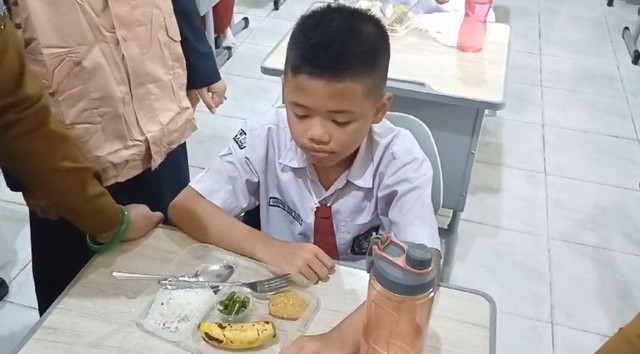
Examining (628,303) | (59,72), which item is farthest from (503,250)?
(59,72)

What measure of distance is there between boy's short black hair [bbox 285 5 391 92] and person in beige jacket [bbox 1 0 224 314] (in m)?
0.30

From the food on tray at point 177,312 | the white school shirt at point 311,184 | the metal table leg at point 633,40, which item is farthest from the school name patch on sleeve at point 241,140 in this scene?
the metal table leg at point 633,40

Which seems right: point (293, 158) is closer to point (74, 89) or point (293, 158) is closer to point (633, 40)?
point (74, 89)

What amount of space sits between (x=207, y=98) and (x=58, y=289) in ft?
1.80

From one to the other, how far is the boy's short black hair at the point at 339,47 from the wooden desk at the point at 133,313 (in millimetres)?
319

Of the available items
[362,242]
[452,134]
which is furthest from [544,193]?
[362,242]

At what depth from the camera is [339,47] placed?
1070 mm

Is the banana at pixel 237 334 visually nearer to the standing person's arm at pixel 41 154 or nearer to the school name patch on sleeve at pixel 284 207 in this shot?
the standing person's arm at pixel 41 154

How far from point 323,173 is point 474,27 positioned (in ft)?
3.20

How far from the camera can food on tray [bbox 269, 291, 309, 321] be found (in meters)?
0.96

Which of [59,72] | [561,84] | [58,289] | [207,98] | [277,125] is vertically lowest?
[561,84]

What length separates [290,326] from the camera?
0.95m

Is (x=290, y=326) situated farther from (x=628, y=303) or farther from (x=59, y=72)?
(x=628, y=303)

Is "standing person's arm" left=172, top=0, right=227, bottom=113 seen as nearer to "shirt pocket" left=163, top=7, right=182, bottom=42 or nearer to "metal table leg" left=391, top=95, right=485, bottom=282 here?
"shirt pocket" left=163, top=7, right=182, bottom=42
